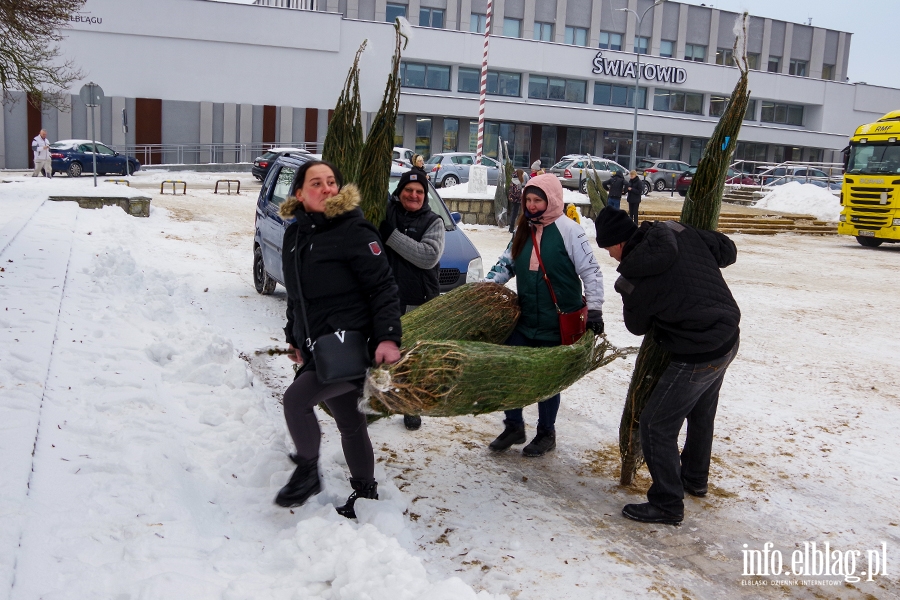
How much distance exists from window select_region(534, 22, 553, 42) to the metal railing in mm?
16869

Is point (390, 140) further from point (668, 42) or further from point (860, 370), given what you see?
point (668, 42)

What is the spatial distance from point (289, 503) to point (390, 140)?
292 centimetres

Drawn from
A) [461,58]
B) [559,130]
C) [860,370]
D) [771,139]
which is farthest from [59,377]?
[771,139]

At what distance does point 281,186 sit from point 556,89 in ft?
128

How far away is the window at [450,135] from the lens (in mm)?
43000

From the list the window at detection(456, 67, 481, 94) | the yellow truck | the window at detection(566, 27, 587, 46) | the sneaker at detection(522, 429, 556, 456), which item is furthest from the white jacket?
the window at detection(566, 27, 587, 46)

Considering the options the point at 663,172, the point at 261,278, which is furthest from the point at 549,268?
the point at 663,172

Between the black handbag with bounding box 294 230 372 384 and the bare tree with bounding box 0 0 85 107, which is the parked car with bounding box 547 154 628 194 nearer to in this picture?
the bare tree with bounding box 0 0 85 107

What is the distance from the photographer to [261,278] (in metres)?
9.84

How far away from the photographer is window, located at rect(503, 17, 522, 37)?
47031 millimetres

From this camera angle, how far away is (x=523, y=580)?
3459 millimetres

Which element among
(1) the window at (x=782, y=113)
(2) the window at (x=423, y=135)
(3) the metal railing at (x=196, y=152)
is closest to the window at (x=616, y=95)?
(1) the window at (x=782, y=113)

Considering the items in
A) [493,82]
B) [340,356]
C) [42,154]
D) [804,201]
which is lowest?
[340,356]

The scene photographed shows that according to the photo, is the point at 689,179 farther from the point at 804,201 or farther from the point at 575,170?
the point at 804,201
